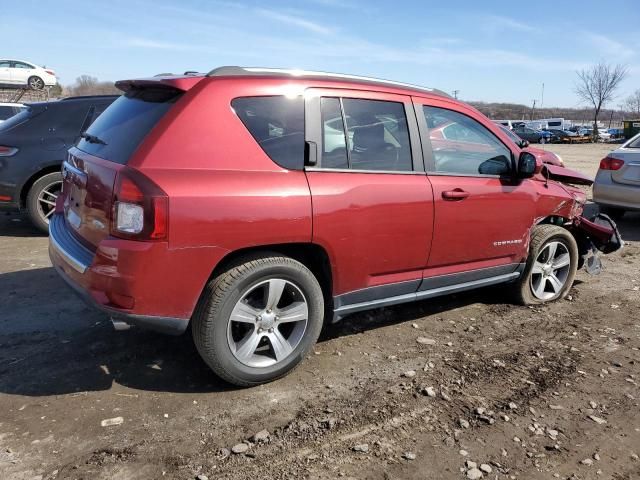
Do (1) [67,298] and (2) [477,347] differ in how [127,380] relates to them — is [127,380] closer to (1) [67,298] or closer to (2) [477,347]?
(1) [67,298]

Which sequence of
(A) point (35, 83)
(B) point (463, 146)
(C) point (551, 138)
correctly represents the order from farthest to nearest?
(C) point (551, 138) → (A) point (35, 83) → (B) point (463, 146)

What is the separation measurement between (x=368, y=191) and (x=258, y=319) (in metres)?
1.08

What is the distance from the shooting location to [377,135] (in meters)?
3.79

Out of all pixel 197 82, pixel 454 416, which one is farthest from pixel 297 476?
pixel 197 82

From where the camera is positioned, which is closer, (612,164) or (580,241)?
(580,241)

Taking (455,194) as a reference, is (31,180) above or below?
below

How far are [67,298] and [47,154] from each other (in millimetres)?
2906

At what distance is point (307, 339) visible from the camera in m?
3.52

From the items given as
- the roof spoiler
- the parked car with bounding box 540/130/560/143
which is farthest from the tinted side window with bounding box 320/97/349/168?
the parked car with bounding box 540/130/560/143

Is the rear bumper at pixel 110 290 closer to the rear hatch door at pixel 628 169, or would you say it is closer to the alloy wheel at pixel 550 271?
the alloy wheel at pixel 550 271

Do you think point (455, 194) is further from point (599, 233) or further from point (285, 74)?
point (599, 233)

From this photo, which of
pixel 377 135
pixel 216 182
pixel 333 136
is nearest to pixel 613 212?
pixel 377 135

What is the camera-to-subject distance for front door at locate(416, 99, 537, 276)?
4.00m

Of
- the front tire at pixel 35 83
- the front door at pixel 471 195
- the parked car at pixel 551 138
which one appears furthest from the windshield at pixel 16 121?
the parked car at pixel 551 138
